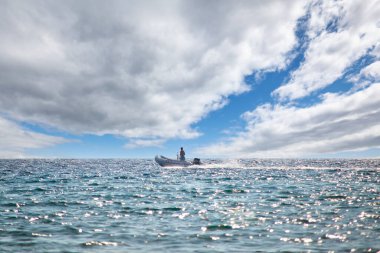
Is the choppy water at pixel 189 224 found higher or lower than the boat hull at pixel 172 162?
lower

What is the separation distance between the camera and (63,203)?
24.7 metres

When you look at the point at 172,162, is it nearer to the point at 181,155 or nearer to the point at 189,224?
the point at 181,155

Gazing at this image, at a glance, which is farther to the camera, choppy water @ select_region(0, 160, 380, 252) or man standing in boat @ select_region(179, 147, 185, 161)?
man standing in boat @ select_region(179, 147, 185, 161)

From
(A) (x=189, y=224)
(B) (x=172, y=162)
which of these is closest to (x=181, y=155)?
(B) (x=172, y=162)

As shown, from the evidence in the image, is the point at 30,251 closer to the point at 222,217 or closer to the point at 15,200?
the point at 222,217

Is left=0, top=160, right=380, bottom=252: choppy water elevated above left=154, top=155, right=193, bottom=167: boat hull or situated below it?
below

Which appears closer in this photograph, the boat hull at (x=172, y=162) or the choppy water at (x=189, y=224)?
the choppy water at (x=189, y=224)

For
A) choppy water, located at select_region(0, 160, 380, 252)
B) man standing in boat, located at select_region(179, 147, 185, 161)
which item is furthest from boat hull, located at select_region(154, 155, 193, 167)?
choppy water, located at select_region(0, 160, 380, 252)

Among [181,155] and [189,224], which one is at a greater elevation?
[181,155]

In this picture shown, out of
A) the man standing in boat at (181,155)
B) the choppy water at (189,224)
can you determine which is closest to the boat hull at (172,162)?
the man standing in boat at (181,155)

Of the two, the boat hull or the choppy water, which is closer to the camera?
the choppy water

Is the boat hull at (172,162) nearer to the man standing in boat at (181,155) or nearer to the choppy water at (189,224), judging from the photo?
the man standing in boat at (181,155)

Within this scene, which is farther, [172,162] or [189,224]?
[172,162]

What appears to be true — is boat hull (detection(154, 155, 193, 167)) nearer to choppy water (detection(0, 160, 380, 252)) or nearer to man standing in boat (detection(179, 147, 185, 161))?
man standing in boat (detection(179, 147, 185, 161))
